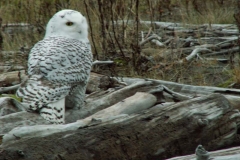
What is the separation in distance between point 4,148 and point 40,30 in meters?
6.55

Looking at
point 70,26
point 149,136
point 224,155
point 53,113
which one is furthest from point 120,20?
point 224,155

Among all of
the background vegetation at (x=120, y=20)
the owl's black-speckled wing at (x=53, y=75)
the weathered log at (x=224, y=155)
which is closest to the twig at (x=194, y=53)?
the background vegetation at (x=120, y=20)

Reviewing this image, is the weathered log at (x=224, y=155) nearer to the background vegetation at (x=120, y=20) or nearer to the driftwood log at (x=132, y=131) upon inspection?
the driftwood log at (x=132, y=131)

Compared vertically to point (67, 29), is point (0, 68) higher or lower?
lower

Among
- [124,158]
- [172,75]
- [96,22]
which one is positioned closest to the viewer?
[124,158]

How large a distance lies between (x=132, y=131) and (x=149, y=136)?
0.15m

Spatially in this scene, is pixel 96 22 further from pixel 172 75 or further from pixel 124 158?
pixel 124 158

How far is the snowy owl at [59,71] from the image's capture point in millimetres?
5305

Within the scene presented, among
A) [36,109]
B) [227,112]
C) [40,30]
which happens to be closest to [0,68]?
[40,30]

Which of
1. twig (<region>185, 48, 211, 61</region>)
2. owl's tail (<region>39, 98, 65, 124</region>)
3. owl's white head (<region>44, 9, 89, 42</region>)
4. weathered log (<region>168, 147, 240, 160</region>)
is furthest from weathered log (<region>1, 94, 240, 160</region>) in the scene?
twig (<region>185, 48, 211, 61</region>)

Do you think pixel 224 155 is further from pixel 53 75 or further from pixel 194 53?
pixel 194 53

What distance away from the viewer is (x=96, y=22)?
9570 millimetres

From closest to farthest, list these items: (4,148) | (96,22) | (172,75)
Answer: (4,148)
(172,75)
(96,22)

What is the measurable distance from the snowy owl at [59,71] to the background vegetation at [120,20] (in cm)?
121
